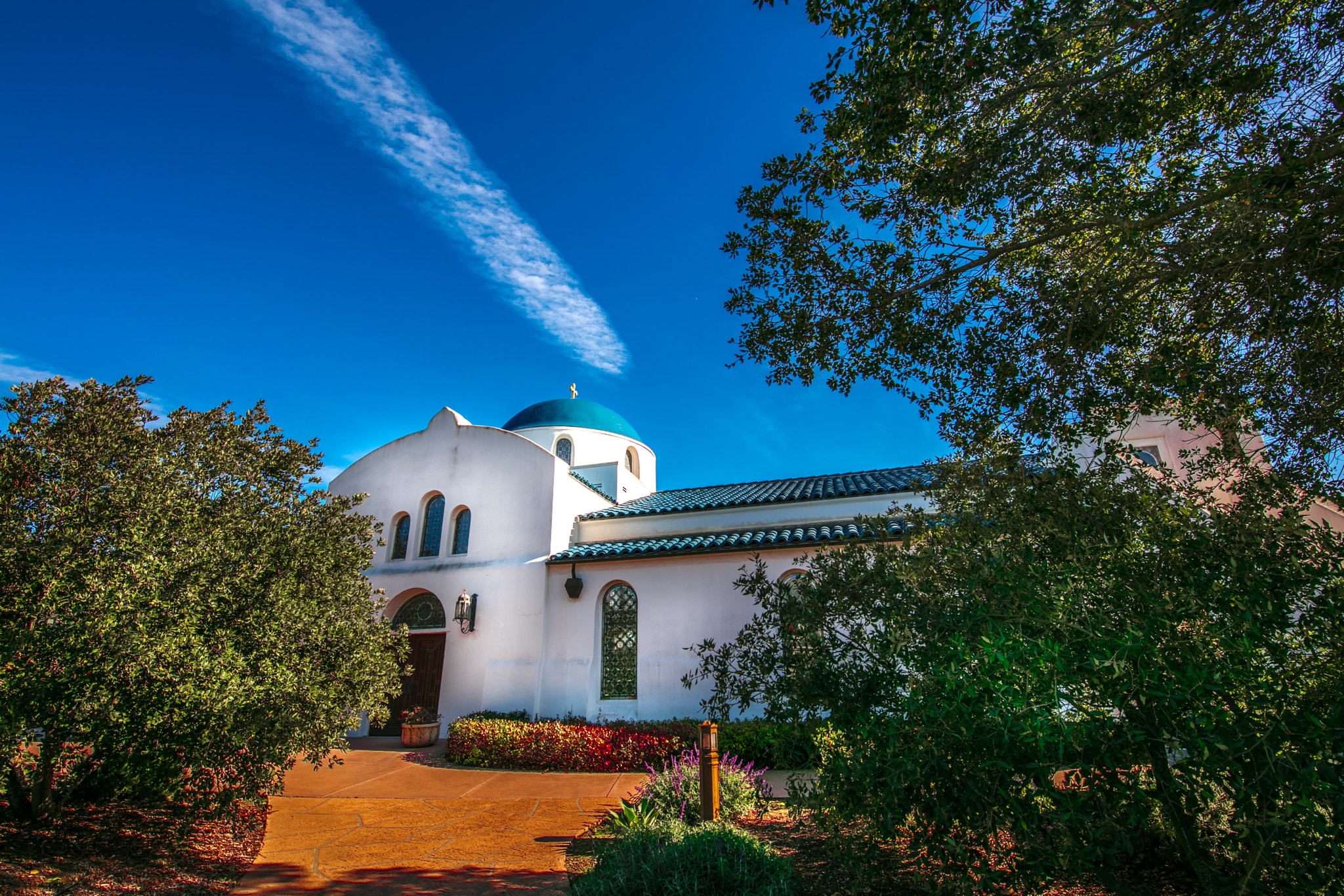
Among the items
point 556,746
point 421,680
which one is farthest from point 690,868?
point 421,680

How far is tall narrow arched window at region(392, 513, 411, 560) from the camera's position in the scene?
15500 mm

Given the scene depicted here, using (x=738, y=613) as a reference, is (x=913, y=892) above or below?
below

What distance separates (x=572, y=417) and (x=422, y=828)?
16040mm

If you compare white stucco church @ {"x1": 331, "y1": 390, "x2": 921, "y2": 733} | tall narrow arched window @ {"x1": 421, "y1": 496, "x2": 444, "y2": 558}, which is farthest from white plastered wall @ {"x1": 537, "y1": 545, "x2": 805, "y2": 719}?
tall narrow arched window @ {"x1": 421, "y1": 496, "x2": 444, "y2": 558}

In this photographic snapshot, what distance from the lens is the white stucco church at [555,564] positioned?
41.4ft

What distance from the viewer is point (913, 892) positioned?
14.9 feet

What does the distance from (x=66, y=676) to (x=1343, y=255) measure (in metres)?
10.1

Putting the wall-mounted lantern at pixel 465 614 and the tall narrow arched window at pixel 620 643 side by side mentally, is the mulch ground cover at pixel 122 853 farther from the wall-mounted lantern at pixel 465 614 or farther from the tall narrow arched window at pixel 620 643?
the tall narrow arched window at pixel 620 643

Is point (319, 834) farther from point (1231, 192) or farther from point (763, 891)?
point (1231, 192)

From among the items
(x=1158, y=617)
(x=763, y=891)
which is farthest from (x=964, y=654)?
(x=763, y=891)

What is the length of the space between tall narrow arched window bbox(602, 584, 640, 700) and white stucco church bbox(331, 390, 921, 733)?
30 mm

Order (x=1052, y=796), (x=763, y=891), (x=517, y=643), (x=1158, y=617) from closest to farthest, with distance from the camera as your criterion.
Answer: (x=1052, y=796), (x=1158, y=617), (x=763, y=891), (x=517, y=643)

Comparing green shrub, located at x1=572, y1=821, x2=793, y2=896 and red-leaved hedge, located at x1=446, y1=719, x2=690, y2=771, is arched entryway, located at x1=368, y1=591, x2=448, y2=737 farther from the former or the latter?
green shrub, located at x1=572, y1=821, x2=793, y2=896

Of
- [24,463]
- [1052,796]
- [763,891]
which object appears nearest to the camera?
[1052,796]
